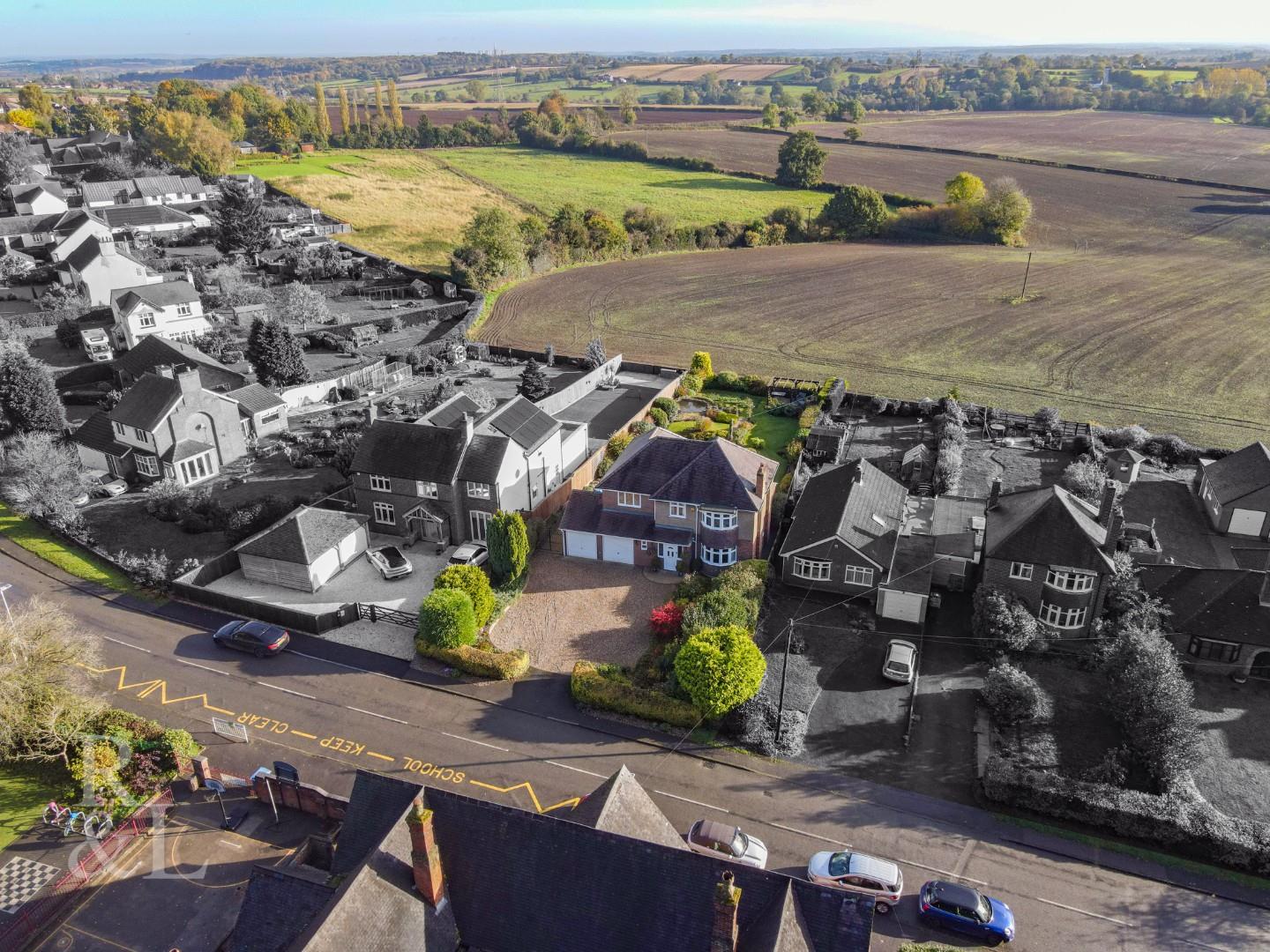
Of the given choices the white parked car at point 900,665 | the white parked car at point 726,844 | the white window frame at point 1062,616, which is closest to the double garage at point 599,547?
the white parked car at point 900,665

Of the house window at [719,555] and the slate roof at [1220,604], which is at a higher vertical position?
the slate roof at [1220,604]

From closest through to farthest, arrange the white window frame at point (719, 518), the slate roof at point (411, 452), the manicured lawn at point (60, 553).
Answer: the white window frame at point (719, 518) → the manicured lawn at point (60, 553) → the slate roof at point (411, 452)

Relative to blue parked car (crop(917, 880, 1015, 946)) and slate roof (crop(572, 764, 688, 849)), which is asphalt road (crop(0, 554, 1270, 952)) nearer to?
blue parked car (crop(917, 880, 1015, 946))

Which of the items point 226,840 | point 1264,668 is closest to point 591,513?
point 226,840

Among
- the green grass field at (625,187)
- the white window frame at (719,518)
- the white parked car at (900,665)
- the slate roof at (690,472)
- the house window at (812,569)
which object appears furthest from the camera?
the green grass field at (625,187)

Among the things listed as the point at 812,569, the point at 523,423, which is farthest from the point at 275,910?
the point at 523,423

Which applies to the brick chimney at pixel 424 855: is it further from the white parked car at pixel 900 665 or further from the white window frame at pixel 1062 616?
the white window frame at pixel 1062 616

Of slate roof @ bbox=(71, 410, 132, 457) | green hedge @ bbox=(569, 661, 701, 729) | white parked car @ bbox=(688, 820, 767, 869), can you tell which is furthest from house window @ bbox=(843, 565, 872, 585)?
slate roof @ bbox=(71, 410, 132, 457)

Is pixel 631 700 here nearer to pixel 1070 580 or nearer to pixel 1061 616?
pixel 1061 616
